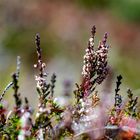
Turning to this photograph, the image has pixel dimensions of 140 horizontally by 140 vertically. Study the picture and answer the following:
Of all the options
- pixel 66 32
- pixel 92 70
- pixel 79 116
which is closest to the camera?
pixel 79 116

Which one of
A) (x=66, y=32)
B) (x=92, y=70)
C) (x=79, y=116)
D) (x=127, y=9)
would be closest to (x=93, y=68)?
(x=92, y=70)

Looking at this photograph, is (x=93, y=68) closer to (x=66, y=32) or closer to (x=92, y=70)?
(x=92, y=70)

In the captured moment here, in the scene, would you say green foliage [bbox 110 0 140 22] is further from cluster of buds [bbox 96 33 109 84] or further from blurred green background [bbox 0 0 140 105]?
cluster of buds [bbox 96 33 109 84]

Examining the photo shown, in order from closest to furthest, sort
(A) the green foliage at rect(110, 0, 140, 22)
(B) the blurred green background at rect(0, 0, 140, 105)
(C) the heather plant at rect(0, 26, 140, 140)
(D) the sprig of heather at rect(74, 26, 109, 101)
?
(C) the heather plant at rect(0, 26, 140, 140), (D) the sprig of heather at rect(74, 26, 109, 101), (B) the blurred green background at rect(0, 0, 140, 105), (A) the green foliage at rect(110, 0, 140, 22)

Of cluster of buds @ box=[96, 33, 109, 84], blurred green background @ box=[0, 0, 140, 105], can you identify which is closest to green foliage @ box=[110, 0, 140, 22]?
blurred green background @ box=[0, 0, 140, 105]

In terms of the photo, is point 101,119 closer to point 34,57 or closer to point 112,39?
point 34,57

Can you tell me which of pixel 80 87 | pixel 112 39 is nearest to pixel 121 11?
pixel 112 39
